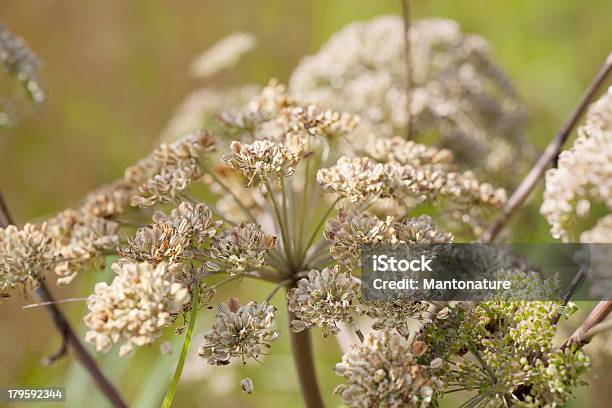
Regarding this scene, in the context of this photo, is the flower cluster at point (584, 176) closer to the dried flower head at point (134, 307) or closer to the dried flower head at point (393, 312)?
the dried flower head at point (393, 312)

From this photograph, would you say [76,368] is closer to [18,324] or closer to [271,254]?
[271,254]

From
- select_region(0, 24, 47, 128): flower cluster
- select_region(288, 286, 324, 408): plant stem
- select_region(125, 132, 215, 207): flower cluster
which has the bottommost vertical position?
select_region(288, 286, 324, 408): plant stem

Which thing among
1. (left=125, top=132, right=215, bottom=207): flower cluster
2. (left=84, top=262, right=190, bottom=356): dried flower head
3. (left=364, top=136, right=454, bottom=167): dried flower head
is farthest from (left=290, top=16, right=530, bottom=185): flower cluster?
(left=84, top=262, right=190, bottom=356): dried flower head

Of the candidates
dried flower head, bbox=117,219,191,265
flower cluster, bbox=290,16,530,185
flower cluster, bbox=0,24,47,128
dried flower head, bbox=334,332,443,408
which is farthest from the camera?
flower cluster, bbox=290,16,530,185

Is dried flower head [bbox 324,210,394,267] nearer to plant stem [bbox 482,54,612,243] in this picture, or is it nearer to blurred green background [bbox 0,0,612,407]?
plant stem [bbox 482,54,612,243]

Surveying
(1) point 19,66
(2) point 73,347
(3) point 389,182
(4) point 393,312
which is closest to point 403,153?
(3) point 389,182

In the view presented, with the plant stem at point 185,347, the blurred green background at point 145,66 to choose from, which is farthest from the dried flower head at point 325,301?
the blurred green background at point 145,66

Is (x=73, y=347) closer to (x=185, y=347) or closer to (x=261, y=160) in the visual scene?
(x=185, y=347)
